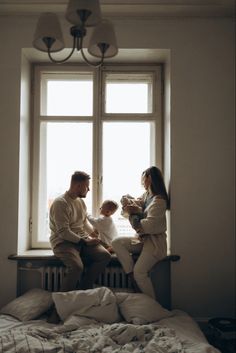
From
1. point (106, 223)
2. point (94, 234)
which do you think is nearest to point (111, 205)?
point (106, 223)

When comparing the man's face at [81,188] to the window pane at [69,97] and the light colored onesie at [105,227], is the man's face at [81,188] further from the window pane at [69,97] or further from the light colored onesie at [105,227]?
the window pane at [69,97]

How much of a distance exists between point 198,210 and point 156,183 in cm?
48

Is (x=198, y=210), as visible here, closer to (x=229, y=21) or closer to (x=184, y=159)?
(x=184, y=159)

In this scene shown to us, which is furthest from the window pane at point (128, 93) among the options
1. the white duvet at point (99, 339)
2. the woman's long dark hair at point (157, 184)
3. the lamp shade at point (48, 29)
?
the white duvet at point (99, 339)

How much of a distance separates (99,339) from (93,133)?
1979mm

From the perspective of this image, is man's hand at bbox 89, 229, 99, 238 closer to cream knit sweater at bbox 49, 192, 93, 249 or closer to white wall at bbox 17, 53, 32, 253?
cream knit sweater at bbox 49, 192, 93, 249

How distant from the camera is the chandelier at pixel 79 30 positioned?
1.69 m

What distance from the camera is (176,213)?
10.4 feet

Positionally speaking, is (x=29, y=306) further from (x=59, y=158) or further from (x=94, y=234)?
(x=59, y=158)

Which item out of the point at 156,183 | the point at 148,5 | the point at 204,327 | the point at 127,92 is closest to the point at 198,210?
the point at 156,183

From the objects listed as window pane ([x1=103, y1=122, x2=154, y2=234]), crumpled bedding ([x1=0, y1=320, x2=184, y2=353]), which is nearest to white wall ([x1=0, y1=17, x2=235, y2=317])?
window pane ([x1=103, y1=122, x2=154, y2=234])

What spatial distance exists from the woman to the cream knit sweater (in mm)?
359

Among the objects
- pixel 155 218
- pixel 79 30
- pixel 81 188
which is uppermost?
pixel 79 30

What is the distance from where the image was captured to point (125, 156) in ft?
11.5
